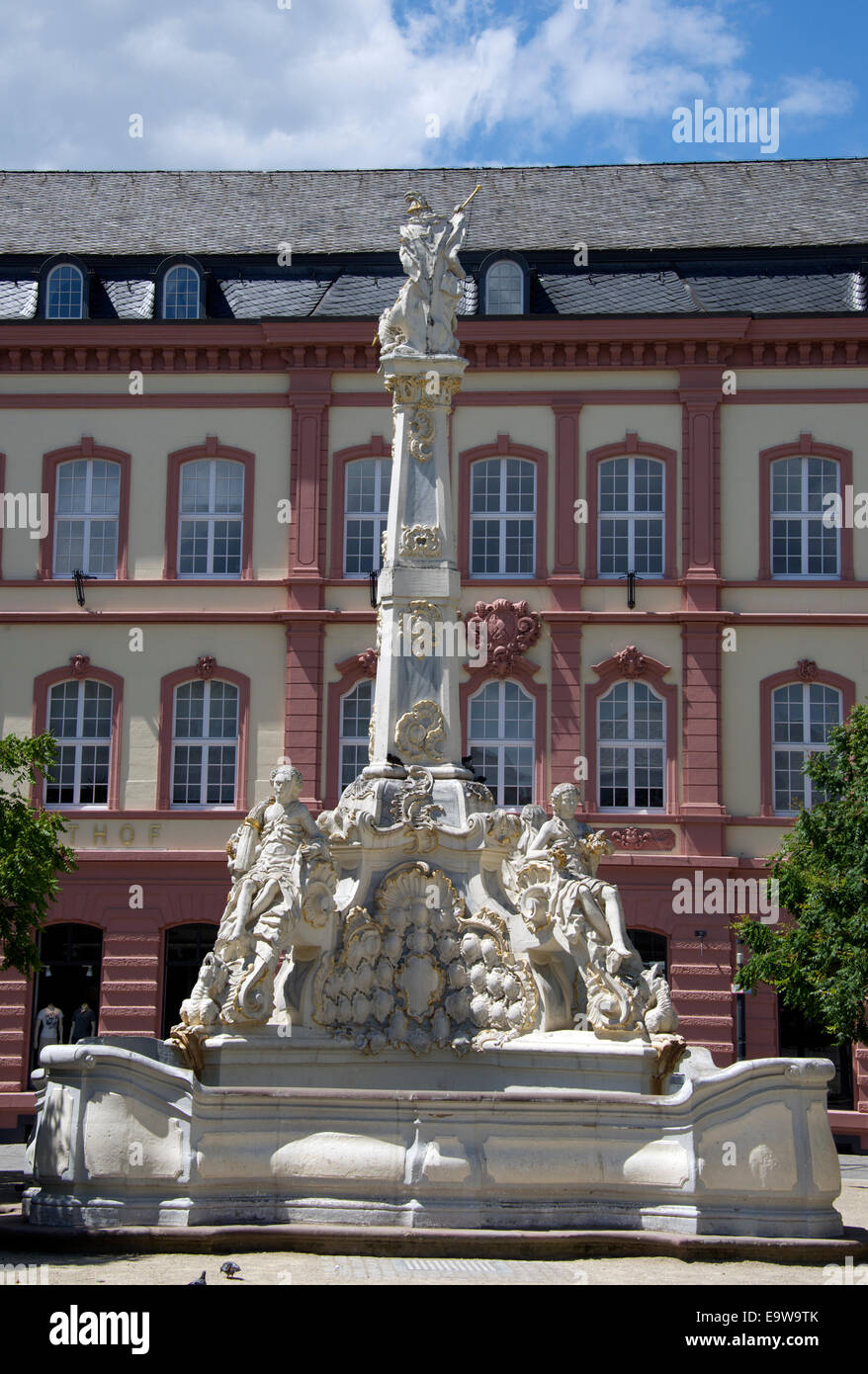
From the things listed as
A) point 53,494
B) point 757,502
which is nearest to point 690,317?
point 757,502

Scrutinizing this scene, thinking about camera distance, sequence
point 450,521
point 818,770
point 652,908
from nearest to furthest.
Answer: point 450,521 < point 818,770 < point 652,908

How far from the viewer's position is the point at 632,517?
3172 centimetres

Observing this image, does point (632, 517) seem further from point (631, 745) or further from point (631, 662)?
point (631, 745)

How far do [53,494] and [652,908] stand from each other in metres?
12.0

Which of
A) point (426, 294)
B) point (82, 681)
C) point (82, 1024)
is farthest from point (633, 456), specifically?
point (426, 294)

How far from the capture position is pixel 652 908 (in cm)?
3014

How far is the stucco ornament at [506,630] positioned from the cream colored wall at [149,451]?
3506 millimetres

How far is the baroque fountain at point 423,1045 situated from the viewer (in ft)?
41.6

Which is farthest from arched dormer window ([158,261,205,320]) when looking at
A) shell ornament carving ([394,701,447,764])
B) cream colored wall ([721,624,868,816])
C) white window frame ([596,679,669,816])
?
shell ornament carving ([394,701,447,764])

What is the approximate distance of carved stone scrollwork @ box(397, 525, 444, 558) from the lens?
16.6m

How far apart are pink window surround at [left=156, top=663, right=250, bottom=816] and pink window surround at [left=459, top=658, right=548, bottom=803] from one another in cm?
356

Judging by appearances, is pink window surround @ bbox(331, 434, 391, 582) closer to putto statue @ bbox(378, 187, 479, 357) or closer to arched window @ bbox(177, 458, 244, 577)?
arched window @ bbox(177, 458, 244, 577)

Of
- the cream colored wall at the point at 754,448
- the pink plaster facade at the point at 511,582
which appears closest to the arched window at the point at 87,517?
the pink plaster facade at the point at 511,582

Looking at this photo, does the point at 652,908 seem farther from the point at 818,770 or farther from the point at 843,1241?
the point at 843,1241
